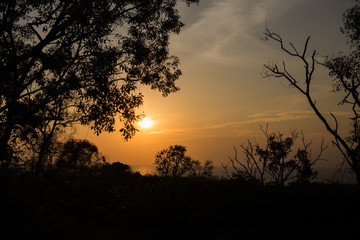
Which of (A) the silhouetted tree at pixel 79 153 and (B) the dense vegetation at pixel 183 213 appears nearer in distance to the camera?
(B) the dense vegetation at pixel 183 213

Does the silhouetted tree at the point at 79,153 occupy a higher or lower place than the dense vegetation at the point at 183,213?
higher

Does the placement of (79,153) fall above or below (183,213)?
above

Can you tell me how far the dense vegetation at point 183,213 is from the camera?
22.0 ft

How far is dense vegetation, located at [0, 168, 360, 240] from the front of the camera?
264 inches

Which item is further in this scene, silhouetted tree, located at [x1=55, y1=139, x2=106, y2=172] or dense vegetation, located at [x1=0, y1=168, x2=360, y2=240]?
silhouetted tree, located at [x1=55, y1=139, x2=106, y2=172]

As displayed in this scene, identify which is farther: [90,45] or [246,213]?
[90,45]

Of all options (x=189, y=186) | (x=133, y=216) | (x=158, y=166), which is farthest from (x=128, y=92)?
(x=158, y=166)

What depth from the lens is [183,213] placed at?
8.64m

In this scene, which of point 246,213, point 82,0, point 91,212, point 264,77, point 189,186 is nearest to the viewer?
point 246,213

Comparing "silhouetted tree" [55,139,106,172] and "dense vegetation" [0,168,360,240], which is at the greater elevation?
"silhouetted tree" [55,139,106,172]

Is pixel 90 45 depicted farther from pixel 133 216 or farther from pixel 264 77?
pixel 264 77

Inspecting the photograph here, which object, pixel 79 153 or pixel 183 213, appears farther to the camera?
pixel 79 153

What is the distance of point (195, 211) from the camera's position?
8648mm

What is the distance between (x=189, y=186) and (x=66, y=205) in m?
4.64
